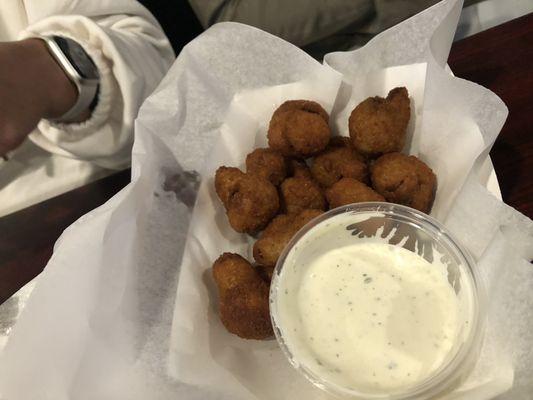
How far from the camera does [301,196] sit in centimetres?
98

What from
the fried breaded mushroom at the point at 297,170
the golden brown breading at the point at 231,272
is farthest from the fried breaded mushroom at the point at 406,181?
the golden brown breading at the point at 231,272

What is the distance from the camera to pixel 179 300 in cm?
90

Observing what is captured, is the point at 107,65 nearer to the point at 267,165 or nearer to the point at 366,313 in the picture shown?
the point at 267,165

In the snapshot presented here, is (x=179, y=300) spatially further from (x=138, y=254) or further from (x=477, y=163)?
(x=477, y=163)

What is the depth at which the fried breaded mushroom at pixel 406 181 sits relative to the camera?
0.91m

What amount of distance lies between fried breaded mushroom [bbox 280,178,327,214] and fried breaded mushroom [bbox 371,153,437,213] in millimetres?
100

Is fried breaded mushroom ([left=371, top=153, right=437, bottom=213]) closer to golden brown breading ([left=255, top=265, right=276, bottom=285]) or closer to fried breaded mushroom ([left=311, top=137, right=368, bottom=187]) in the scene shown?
fried breaded mushroom ([left=311, top=137, right=368, bottom=187])

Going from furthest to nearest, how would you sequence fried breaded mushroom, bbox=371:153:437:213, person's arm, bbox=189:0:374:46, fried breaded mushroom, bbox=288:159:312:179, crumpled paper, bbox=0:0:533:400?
person's arm, bbox=189:0:374:46, fried breaded mushroom, bbox=288:159:312:179, fried breaded mushroom, bbox=371:153:437:213, crumpled paper, bbox=0:0:533:400

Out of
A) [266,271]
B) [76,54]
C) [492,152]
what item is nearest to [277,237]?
[266,271]

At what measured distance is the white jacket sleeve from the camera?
3.46 feet

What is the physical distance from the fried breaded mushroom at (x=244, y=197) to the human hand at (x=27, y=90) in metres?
0.33

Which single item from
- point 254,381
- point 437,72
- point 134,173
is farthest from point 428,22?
point 254,381

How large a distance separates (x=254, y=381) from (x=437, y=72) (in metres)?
0.54

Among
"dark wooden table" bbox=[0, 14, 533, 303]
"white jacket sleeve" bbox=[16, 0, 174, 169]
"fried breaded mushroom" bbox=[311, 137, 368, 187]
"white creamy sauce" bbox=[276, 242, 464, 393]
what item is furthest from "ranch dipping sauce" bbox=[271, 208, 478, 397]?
"white jacket sleeve" bbox=[16, 0, 174, 169]
